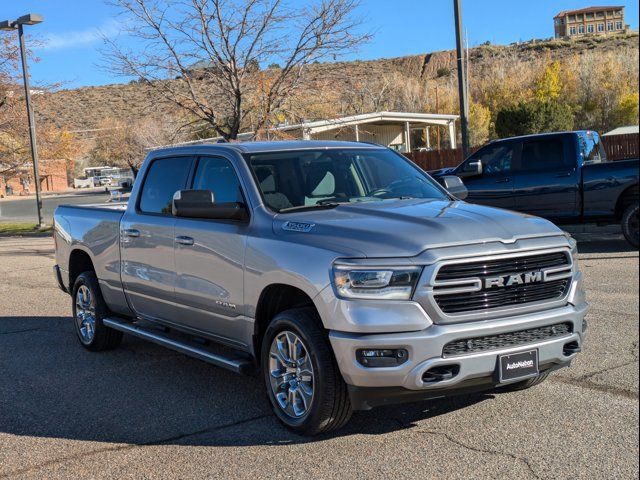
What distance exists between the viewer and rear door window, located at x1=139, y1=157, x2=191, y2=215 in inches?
256

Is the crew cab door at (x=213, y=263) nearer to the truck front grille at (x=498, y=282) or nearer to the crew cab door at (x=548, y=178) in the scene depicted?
the truck front grille at (x=498, y=282)

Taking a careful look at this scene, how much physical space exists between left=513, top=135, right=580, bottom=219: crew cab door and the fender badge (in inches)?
363

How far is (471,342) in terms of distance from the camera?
14.3 feet

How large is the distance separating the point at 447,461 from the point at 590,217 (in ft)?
31.4

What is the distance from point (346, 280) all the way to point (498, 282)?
2.96 ft

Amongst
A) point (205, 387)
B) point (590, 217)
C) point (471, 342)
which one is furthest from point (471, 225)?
point (590, 217)

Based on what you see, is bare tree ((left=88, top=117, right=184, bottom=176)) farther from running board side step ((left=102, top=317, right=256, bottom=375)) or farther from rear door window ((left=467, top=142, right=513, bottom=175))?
running board side step ((left=102, top=317, right=256, bottom=375))

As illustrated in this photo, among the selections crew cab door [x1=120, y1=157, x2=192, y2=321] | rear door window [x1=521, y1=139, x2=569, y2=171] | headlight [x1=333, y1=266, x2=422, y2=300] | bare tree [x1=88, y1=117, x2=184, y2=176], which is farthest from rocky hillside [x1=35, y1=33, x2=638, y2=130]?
headlight [x1=333, y1=266, x2=422, y2=300]

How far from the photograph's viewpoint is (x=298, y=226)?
4961mm

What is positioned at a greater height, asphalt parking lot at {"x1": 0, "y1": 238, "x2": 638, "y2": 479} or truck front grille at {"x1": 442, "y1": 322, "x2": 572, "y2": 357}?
truck front grille at {"x1": 442, "y1": 322, "x2": 572, "y2": 357}

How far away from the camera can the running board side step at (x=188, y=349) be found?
5.23 m

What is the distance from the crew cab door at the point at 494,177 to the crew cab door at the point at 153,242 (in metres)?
8.13

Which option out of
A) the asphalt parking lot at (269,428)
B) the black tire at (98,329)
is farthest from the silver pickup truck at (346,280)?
the black tire at (98,329)

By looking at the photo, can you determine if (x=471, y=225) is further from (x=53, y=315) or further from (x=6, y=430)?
(x=53, y=315)
